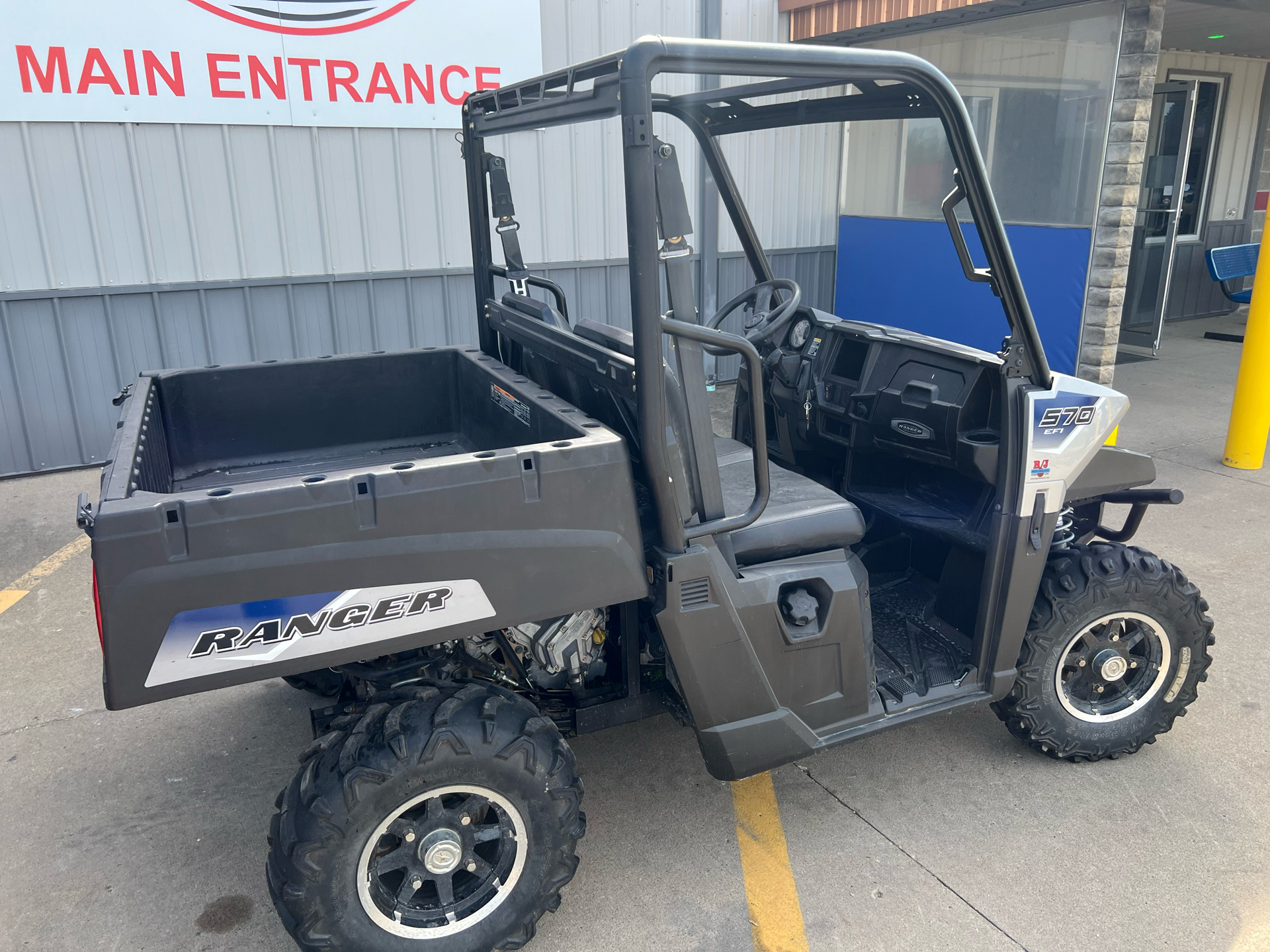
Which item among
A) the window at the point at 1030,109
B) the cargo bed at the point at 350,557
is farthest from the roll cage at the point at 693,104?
the window at the point at 1030,109

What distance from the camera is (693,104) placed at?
3.26m

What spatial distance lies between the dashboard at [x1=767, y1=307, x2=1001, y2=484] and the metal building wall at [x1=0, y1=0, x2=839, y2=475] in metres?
4.12

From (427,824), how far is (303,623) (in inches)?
25.8

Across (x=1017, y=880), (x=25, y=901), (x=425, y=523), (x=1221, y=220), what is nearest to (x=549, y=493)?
(x=425, y=523)

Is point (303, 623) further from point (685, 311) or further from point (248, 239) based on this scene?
point (248, 239)

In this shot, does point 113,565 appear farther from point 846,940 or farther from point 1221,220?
point 1221,220

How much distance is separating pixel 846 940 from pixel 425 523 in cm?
158

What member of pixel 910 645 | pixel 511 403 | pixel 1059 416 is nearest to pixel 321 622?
pixel 511 403

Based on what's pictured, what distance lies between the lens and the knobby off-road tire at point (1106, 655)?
3.01 metres

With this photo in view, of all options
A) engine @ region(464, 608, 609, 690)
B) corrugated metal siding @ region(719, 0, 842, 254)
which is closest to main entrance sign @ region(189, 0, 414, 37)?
corrugated metal siding @ region(719, 0, 842, 254)

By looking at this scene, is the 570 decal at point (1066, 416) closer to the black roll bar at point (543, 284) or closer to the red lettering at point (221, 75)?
the black roll bar at point (543, 284)

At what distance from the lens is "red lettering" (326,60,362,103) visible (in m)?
6.41

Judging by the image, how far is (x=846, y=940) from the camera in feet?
8.18

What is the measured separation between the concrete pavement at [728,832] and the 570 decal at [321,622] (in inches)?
39.6
